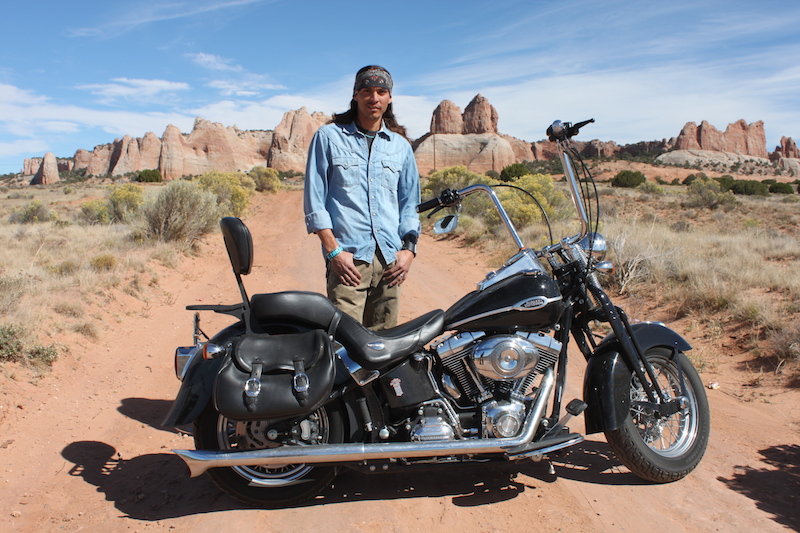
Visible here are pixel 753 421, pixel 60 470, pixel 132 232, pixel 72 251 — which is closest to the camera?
pixel 60 470

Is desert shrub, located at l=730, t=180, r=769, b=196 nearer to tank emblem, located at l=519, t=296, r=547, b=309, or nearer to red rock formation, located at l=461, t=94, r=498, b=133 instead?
tank emblem, located at l=519, t=296, r=547, b=309

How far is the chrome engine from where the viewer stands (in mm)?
2494

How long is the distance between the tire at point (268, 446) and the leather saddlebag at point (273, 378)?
0.85ft

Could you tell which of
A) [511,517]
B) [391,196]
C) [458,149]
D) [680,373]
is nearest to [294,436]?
[511,517]

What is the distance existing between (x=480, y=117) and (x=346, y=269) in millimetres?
67529

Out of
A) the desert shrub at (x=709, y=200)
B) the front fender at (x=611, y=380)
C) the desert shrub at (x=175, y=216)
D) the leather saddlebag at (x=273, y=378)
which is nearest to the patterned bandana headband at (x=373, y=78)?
the leather saddlebag at (x=273, y=378)

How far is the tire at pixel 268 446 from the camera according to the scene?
2514 mm

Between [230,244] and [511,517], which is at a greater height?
[230,244]

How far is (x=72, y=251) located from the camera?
8.69 meters

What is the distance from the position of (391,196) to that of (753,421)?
2962 millimetres

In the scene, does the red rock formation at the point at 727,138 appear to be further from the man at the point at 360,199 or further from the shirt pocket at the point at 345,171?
the shirt pocket at the point at 345,171

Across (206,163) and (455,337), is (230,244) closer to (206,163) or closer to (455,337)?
(455,337)

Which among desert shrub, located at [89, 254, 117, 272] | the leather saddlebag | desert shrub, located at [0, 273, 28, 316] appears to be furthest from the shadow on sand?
desert shrub, located at [89, 254, 117, 272]

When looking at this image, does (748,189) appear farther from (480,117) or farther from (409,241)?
(480,117)
